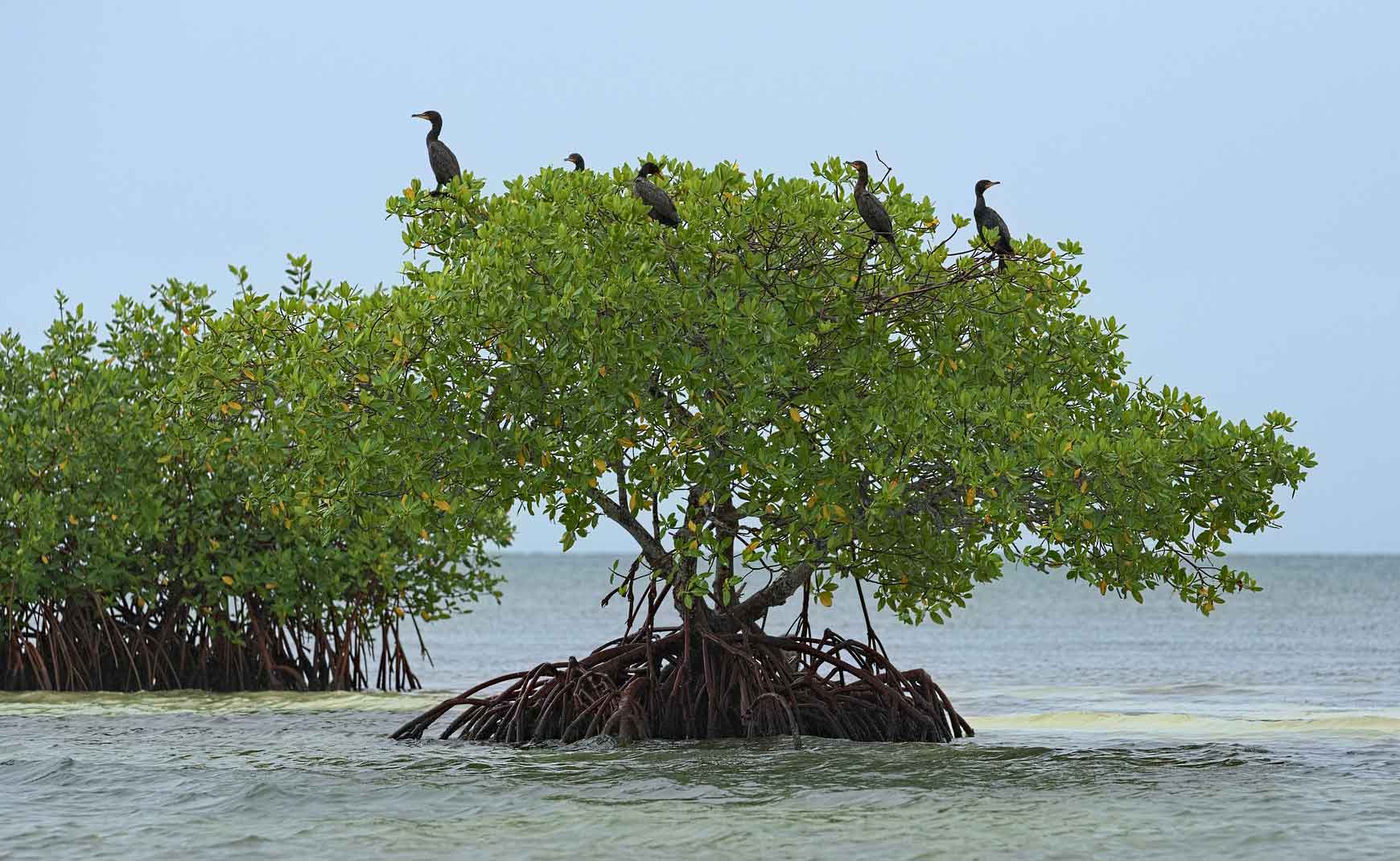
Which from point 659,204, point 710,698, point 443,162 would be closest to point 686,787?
point 710,698

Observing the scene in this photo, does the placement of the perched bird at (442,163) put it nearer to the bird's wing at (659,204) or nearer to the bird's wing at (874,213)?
the bird's wing at (659,204)

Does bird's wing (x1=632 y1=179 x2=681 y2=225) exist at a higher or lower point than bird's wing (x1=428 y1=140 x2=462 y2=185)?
lower

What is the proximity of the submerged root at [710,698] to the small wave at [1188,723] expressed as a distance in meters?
3.50

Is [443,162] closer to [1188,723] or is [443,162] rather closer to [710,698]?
[710,698]

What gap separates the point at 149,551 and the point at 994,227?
12285 millimetres

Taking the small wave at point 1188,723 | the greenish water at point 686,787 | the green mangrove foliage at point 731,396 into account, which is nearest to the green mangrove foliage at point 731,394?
the green mangrove foliage at point 731,396

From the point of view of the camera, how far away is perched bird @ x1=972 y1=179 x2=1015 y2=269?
1385 centimetres

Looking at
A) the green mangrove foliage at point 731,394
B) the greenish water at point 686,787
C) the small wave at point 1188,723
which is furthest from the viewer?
the small wave at point 1188,723

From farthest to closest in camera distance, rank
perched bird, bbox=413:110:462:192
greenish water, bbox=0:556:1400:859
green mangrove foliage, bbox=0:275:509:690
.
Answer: green mangrove foliage, bbox=0:275:509:690 → perched bird, bbox=413:110:462:192 → greenish water, bbox=0:556:1400:859

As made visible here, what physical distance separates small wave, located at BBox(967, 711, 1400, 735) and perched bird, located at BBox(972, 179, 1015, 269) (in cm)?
678

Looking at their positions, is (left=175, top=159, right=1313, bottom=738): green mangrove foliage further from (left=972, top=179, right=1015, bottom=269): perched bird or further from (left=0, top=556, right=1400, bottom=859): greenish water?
(left=0, top=556, right=1400, bottom=859): greenish water

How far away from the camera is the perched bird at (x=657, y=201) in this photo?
44.3 ft

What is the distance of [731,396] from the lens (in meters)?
13.3

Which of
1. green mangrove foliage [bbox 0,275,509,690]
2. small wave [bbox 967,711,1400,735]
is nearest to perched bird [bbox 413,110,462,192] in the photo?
green mangrove foliage [bbox 0,275,509,690]
